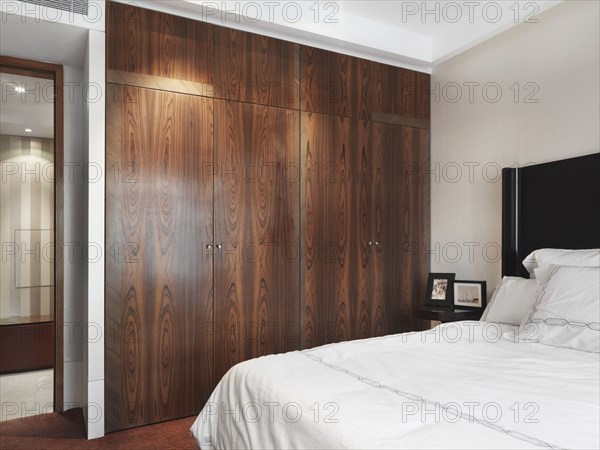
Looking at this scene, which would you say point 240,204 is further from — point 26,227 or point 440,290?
point 440,290

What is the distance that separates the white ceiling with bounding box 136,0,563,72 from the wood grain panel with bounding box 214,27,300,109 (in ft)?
0.25

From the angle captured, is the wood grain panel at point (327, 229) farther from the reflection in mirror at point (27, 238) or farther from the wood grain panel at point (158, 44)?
the reflection in mirror at point (27, 238)

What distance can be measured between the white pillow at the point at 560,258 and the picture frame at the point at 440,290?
0.69 m

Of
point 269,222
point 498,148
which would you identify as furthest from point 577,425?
point 498,148

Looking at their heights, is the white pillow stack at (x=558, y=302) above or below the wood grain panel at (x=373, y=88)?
below

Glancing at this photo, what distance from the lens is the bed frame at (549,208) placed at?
271 centimetres

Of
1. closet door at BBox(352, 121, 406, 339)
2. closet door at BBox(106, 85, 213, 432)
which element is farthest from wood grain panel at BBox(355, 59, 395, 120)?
closet door at BBox(106, 85, 213, 432)

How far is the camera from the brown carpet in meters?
2.57

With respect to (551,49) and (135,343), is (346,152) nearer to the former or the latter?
(551,49)

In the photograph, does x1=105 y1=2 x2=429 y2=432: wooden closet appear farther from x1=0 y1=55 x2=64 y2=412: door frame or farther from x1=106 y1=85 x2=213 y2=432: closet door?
x1=0 y1=55 x2=64 y2=412: door frame

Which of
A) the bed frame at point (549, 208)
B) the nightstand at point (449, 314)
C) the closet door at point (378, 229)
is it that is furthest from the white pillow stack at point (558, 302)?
the closet door at point (378, 229)

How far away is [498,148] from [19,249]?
3.30m

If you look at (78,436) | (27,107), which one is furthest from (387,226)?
(27,107)

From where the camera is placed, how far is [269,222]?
3.24m
